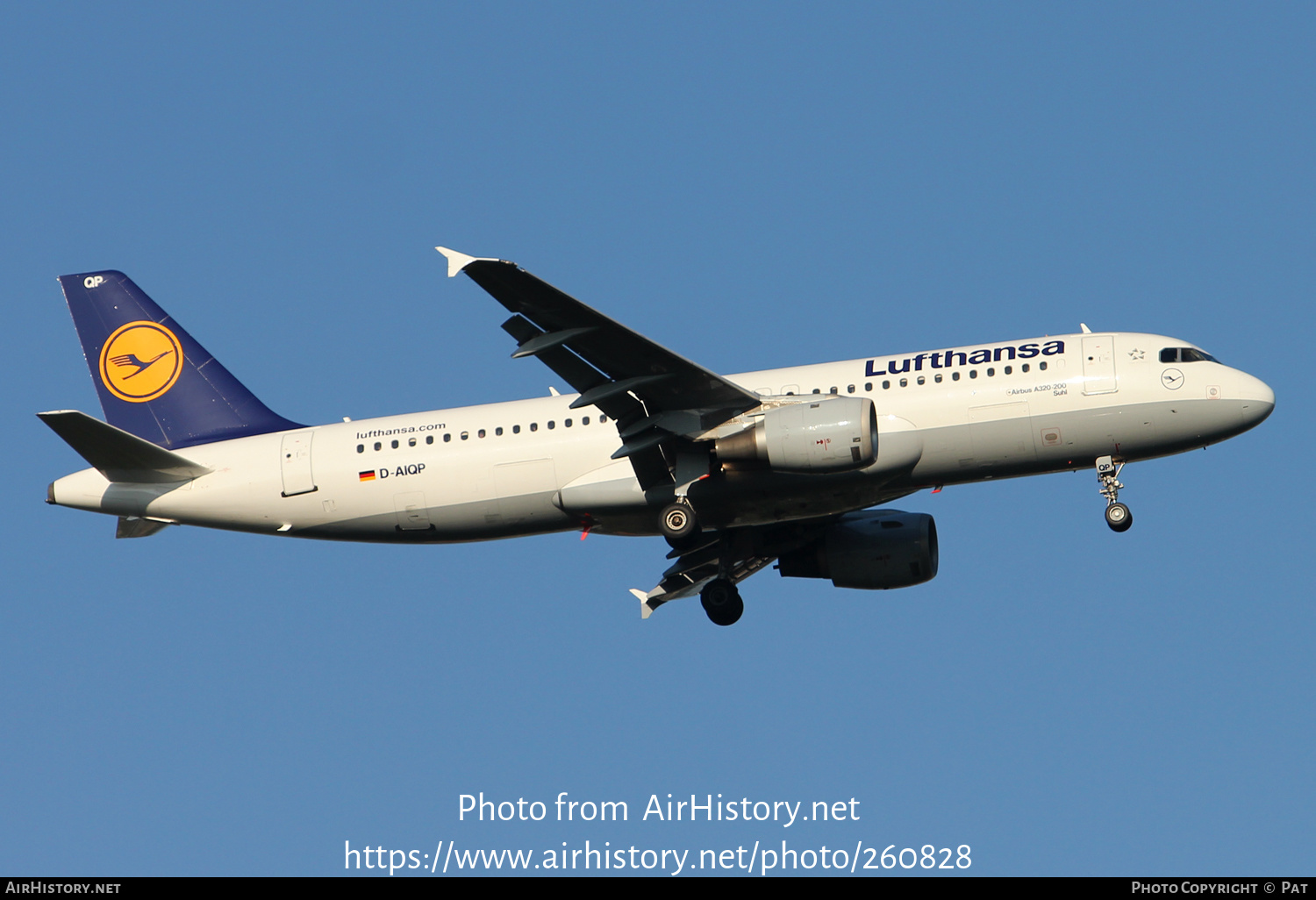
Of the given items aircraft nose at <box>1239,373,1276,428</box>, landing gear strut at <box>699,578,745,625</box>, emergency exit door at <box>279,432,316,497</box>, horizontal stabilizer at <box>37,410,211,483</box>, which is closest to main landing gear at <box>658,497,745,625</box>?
landing gear strut at <box>699,578,745,625</box>

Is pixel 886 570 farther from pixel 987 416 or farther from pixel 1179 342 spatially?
pixel 1179 342

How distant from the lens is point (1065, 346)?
110 ft

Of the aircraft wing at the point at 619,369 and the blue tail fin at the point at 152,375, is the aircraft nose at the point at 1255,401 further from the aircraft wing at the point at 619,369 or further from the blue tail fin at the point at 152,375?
the blue tail fin at the point at 152,375

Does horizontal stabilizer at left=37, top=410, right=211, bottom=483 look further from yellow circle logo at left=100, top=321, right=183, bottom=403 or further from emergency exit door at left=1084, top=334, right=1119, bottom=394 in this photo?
emergency exit door at left=1084, top=334, right=1119, bottom=394

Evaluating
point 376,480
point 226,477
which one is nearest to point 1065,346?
point 376,480

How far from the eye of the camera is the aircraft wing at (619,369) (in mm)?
28766

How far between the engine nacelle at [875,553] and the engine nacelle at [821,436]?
258 inches

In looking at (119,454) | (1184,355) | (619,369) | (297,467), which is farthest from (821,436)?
(119,454)

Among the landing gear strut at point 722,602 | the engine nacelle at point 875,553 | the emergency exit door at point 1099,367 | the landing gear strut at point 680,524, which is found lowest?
the landing gear strut at point 722,602

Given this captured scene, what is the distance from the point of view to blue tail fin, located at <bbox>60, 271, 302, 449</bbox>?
37.5 metres

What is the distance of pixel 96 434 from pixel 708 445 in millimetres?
14343

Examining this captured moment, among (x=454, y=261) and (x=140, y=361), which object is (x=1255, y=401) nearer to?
(x=454, y=261)

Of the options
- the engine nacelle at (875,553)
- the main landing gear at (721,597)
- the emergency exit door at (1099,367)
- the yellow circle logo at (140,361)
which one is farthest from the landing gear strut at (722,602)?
the yellow circle logo at (140,361)

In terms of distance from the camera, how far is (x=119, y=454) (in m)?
34.5
